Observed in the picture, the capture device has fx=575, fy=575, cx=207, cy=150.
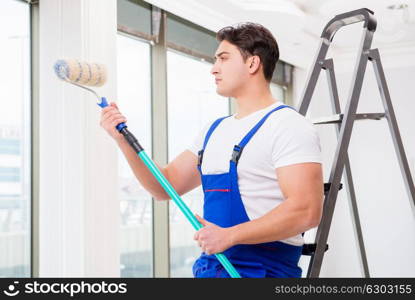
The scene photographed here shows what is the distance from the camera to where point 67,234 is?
283 centimetres

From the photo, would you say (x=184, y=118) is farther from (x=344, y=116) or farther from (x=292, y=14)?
(x=344, y=116)

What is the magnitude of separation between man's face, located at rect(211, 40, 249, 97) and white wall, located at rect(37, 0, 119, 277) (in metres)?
1.22

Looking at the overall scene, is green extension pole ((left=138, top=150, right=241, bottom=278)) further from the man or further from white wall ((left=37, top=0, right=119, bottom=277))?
white wall ((left=37, top=0, right=119, bottom=277))

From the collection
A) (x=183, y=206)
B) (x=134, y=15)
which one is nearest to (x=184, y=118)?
(x=134, y=15)

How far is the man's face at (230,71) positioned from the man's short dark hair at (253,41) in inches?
0.8

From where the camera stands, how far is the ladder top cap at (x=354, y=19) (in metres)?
2.11

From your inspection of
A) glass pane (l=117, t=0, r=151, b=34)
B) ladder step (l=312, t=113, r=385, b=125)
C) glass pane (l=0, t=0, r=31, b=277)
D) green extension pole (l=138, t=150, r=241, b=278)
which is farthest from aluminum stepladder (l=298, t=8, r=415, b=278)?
glass pane (l=117, t=0, r=151, b=34)

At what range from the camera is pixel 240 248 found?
5.37 ft

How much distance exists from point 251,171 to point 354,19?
0.90 metres

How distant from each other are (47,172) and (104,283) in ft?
4.24

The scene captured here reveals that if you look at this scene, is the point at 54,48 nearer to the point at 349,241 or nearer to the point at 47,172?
the point at 47,172

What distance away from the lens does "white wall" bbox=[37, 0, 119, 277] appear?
9.20ft

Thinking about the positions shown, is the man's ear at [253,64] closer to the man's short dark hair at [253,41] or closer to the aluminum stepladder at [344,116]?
the man's short dark hair at [253,41]

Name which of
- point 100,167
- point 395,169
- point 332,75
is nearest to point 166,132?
point 100,167
